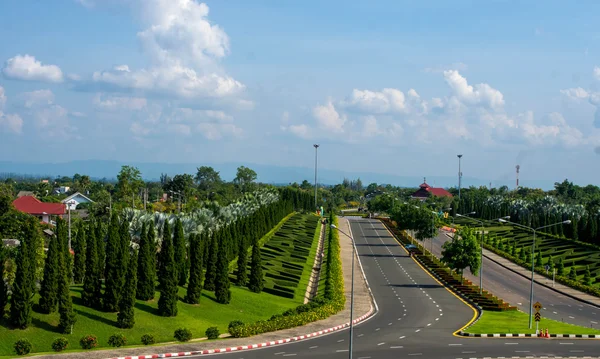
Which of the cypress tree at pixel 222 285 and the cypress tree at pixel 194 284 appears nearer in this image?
the cypress tree at pixel 194 284

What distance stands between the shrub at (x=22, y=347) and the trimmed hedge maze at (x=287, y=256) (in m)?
28.4

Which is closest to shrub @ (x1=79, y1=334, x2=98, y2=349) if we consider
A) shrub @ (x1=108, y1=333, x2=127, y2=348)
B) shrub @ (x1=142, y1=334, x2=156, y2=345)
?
shrub @ (x1=108, y1=333, x2=127, y2=348)

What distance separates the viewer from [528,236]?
13062 centimetres

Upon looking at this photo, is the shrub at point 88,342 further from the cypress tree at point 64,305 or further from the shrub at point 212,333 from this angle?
the shrub at point 212,333

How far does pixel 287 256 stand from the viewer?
3526 inches

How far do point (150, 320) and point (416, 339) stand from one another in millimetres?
18038

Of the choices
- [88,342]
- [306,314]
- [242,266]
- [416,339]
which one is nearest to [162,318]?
[88,342]

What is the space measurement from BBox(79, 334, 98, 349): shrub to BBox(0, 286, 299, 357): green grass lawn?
710 millimetres

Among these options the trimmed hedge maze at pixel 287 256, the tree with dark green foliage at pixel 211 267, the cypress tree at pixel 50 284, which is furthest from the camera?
the trimmed hedge maze at pixel 287 256

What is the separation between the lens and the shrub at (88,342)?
42.2 metres

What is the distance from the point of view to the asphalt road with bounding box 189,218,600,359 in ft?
140

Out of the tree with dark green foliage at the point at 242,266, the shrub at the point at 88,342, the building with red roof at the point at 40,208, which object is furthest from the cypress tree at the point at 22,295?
the building with red roof at the point at 40,208

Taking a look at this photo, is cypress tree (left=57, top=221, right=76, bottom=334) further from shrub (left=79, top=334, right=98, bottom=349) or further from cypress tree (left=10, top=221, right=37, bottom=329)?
cypress tree (left=10, top=221, right=37, bottom=329)

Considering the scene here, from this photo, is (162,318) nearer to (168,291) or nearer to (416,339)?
(168,291)
